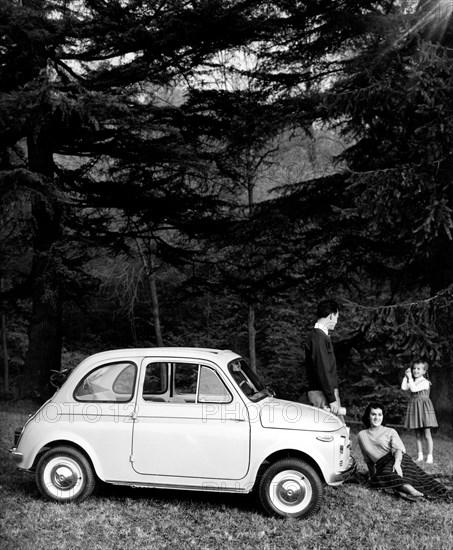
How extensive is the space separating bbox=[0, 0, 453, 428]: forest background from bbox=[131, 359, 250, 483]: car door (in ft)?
18.0

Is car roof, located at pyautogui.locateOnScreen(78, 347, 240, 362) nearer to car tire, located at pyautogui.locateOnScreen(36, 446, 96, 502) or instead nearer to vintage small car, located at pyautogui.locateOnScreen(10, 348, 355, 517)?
vintage small car, located at pyautogui.locateOnScreen(10, 348, 355, 517)

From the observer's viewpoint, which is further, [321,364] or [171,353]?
[321,364]

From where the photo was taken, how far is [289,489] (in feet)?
21.2

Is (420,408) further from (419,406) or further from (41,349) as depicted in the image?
(41,349)

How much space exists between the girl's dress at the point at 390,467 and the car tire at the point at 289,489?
4.48 feet

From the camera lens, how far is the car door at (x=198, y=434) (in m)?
6.55

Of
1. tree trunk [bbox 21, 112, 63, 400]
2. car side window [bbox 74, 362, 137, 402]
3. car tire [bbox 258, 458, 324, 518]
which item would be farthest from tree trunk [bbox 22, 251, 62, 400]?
car tire [bbox 258, 458, 324, 518]

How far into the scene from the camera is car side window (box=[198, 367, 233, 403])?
6.77 meters

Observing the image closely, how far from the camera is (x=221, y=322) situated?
102 feet

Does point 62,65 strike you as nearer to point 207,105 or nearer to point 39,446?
point 207,105

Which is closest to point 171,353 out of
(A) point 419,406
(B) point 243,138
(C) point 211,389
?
(C) point 211,389

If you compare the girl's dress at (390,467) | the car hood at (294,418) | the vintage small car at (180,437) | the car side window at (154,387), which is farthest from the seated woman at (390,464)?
the car side window at (154,387)

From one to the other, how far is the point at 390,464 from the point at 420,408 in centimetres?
260

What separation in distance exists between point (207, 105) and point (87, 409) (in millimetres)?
10784
